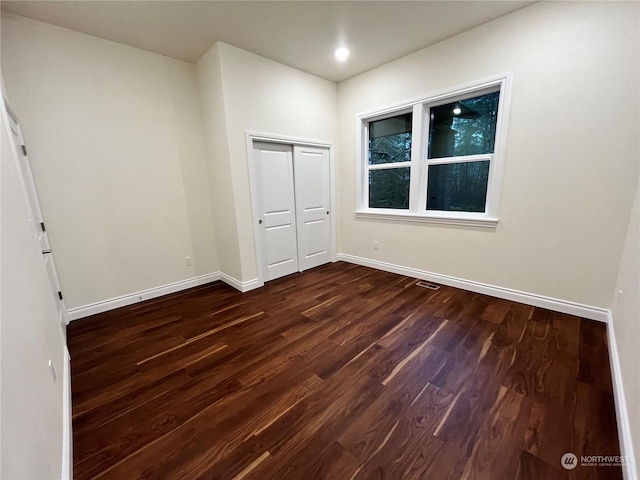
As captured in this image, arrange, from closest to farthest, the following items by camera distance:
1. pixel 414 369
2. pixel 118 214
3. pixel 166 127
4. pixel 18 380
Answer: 1. pixel 18 380
2. pixel 414 369
3. pixel 118 214
4. pixel 166 127

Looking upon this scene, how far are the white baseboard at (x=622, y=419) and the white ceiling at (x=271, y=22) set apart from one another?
3027 mm

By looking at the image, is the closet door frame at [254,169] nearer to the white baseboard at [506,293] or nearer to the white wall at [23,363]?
the white baseboard at [506,293]

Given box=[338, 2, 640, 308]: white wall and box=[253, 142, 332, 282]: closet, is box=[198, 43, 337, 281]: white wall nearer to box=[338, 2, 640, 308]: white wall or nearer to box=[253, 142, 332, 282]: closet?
box=[253, 142, 332, 282]: closet

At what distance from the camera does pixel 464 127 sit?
310 centimetres

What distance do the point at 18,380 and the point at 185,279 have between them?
2.78 m

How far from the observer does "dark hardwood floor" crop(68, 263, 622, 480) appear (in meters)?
1.31

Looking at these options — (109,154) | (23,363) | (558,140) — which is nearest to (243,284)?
(109,154)

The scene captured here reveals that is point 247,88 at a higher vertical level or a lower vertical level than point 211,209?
higher

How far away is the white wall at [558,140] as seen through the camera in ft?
6.98

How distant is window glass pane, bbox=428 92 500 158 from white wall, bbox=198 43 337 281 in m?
1.72

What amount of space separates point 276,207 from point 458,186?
2360mm

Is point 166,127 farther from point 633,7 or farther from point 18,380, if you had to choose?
point 633,7

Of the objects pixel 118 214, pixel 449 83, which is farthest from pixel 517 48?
pixel 118 214

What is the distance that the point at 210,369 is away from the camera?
6.51ft
